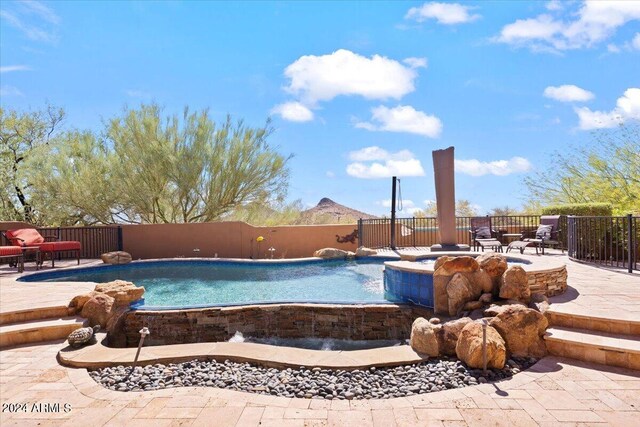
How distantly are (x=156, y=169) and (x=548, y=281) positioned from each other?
11.5 metres

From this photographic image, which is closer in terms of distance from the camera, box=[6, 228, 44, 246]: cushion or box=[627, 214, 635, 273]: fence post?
box=[627, 214, 635, 273]: fence post

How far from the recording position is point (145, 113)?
12633 millimetres

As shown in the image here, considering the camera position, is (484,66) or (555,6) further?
(484,66)

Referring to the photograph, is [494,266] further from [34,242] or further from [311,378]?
[34,242]

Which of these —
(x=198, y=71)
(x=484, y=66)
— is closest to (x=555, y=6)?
(x=484, y=66)

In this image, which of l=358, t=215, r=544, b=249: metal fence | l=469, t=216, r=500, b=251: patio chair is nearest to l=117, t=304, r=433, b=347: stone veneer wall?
l=469, t=216, r=500, b=251: patio chair

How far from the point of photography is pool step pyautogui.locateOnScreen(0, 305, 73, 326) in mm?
4629

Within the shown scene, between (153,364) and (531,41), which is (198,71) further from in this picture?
(153,364)

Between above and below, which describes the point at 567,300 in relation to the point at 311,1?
below

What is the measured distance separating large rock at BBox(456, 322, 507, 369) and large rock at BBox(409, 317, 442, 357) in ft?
0.69

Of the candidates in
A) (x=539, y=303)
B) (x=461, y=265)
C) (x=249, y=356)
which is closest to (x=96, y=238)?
(x=249, y=356)

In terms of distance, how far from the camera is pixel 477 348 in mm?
3225

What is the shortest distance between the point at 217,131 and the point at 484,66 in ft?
28.3

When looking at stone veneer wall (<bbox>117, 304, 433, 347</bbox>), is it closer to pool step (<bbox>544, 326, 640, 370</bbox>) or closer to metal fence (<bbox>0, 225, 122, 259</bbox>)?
pool step (<bbox>544, 326, 640, 370</bbox>)
